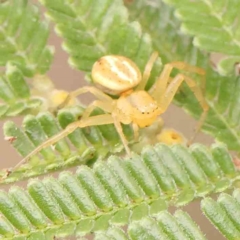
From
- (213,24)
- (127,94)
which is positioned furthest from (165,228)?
(127,94)

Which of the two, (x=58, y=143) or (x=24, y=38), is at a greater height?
(x=24, y=38)

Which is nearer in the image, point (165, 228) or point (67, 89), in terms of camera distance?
point (165, 228)

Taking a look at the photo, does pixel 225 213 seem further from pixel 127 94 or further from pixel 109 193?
pixel 127 94

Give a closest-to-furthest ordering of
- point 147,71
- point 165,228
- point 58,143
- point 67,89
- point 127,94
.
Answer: point 165,228 < point 58,143 < point 147,71 < point 127,94 < point 67,89

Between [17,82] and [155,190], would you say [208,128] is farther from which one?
[17,82]

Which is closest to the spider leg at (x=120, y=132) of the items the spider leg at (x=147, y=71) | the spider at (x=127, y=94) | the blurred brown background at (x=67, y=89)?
the spider at (x=127, y=94)

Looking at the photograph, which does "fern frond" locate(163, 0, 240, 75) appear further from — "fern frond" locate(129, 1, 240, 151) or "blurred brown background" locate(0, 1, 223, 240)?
"blurred brown background" locate(0, 1, 223, 240)

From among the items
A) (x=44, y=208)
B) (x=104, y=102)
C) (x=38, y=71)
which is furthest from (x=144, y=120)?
(x=44, y=208)

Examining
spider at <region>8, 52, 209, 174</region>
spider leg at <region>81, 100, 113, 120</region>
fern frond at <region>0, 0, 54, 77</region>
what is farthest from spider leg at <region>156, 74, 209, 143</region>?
fern frond at <region>0, 0, 54, 77</region>
